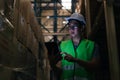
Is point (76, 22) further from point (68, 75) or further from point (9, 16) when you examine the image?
point (9, 16)

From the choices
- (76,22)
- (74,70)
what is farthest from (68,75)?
(76,22)

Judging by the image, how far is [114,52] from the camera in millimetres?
2525

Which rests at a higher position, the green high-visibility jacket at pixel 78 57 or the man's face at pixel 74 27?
the man's face at pixel 74 27

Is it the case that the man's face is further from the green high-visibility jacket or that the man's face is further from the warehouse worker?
the green high-visibility jacket

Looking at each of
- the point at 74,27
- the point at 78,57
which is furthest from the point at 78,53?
the point at 74,27

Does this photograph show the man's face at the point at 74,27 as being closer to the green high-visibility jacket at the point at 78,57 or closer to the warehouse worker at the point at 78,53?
the warehouse worker at the point at 78,53

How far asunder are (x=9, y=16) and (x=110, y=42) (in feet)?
4.45

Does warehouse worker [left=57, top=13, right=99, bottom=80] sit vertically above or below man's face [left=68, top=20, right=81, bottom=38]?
below

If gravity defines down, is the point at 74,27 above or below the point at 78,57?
above

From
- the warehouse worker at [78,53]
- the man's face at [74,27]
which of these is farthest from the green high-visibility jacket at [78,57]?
the man's face at [74,27]

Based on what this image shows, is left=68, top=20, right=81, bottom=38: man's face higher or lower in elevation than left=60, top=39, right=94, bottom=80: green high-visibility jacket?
higher

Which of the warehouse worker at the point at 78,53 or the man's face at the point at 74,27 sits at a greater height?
the man's face at the point at 74,27

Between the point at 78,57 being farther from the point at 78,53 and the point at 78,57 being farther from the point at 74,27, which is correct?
the point at 74,27

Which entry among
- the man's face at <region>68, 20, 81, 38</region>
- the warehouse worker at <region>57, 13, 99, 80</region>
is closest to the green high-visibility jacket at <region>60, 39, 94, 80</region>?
the warehouse worker at <region>57, 13, 99, 80</region>
